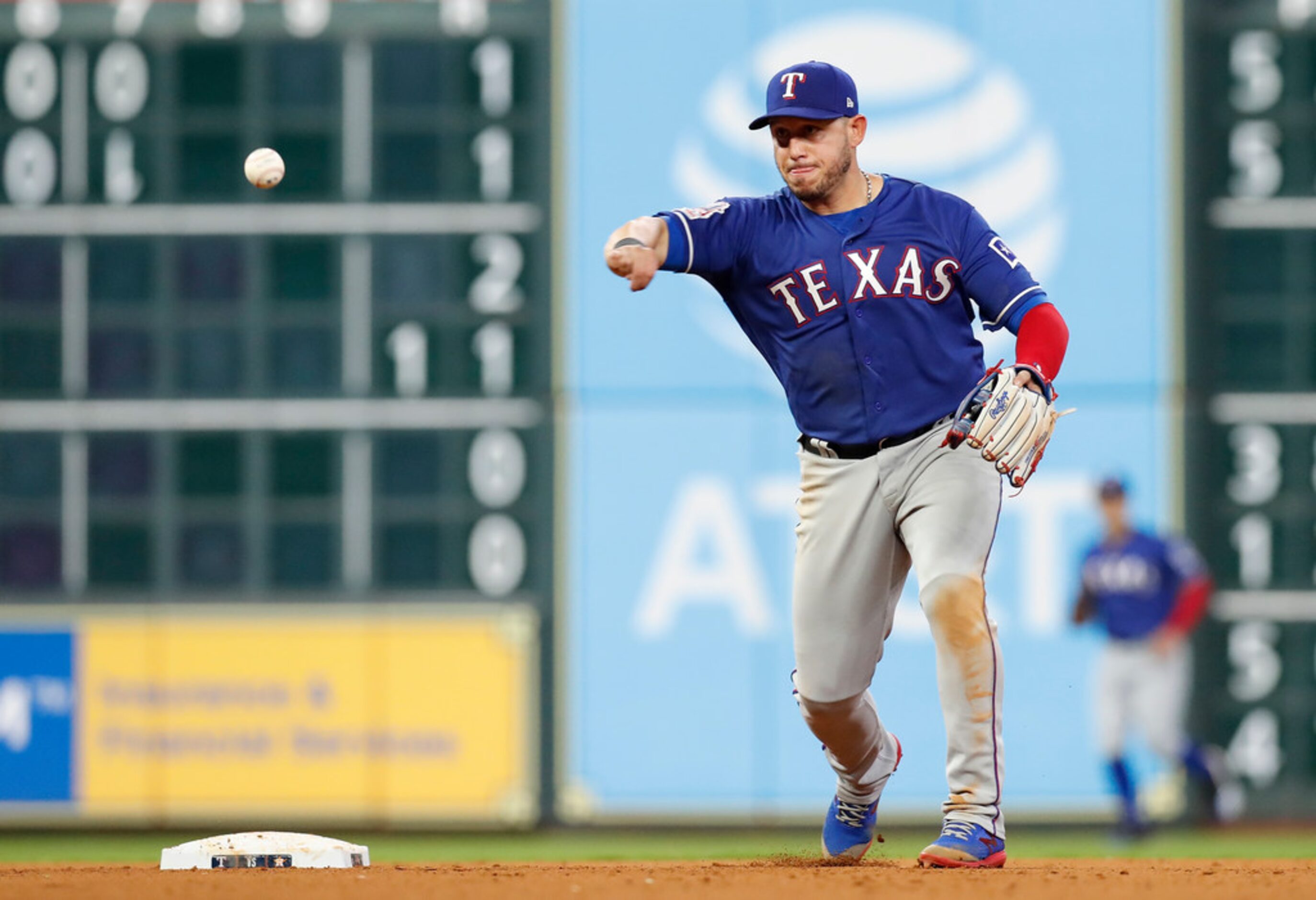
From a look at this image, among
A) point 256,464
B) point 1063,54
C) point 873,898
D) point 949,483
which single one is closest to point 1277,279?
point 1063,54

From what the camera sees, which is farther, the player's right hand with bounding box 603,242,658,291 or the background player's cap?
the background player's cap

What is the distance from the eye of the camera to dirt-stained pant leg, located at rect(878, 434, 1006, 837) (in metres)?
4.72

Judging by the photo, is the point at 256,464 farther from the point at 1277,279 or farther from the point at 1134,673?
the point at 1277,279

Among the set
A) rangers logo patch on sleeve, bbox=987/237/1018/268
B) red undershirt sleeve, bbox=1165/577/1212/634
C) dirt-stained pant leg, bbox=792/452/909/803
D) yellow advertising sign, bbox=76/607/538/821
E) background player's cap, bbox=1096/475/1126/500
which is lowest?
yellow advertising sign, bbox=76/607/538/821

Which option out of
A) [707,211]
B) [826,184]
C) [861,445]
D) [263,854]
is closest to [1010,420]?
[861,445]

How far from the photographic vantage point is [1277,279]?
32.3ft

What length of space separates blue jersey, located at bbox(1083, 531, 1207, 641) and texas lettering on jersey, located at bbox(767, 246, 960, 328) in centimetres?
488

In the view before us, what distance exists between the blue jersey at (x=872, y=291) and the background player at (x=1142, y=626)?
472 centimetres

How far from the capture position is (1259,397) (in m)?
9.81

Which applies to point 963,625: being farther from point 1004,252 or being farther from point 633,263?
point 633,263

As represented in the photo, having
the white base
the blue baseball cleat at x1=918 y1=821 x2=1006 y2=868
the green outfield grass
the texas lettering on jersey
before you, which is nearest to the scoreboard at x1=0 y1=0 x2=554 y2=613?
the green outfield grass

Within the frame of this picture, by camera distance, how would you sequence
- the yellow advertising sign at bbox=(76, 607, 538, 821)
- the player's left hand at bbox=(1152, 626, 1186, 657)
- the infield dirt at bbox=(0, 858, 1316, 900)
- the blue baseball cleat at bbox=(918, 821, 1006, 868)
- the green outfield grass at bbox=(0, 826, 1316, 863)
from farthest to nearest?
the yellow advertising sign at bbox=(76, 607, 538, 821)
the player's left hand at bbox=(1152, 626, 1186, 657)
the green outfield grass at bbox=(0, 826, 1316, 863)
the blue baseball cleat at bbox=(918, 821, 1006, 868)
the infield dirt at bbox=(0, 858, 1316, 900)

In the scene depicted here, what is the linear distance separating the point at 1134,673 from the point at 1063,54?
3.00 meters

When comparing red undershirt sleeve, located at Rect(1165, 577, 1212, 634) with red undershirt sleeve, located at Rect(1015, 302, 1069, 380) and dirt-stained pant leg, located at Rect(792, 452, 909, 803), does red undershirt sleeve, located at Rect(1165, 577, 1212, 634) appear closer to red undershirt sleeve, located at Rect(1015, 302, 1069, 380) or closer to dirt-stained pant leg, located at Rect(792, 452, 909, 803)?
dirt-stained pant leg, located at Rect(792, 452, 909, 803)
